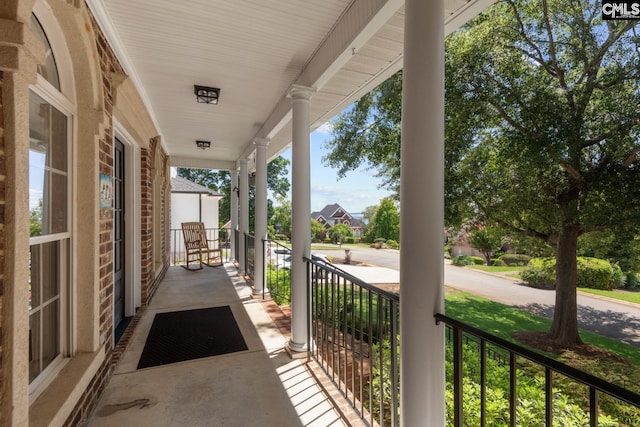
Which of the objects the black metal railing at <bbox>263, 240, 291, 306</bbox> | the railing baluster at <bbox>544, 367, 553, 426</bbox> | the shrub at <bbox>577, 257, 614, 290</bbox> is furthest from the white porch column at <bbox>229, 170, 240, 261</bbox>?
the shrub at <bbox>577, 257, 614, 290</bbox>

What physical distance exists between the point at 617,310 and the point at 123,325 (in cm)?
1217

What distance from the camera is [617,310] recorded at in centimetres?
898

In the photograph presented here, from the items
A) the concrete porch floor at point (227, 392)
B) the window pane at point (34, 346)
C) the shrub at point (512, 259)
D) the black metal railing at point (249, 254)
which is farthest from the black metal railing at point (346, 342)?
the shrub at point (512, 259)

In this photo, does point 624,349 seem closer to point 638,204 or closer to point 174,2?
point 638,204

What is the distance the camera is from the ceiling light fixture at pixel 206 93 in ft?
10.6

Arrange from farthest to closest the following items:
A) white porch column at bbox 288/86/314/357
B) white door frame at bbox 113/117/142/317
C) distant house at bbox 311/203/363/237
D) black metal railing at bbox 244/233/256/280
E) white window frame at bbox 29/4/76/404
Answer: distant house at bbox 311/203/363/237 → black metal railing at bbox 244/233/256/280 → white door frame at bbox 113/117/142/317 → white porch column at bbox 288/86/314/357 → white window frame at bbox 29/4/76/404

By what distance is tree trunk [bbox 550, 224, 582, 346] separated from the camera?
20.7 feet

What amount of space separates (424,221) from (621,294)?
1378cm

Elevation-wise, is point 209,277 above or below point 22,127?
below

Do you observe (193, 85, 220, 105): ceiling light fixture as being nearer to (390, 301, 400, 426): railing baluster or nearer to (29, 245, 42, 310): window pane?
(29, 245, 42, 310): window pane

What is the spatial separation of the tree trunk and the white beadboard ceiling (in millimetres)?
5746

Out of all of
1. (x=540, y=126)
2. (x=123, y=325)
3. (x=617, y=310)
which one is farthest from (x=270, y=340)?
(x=617, y=310)

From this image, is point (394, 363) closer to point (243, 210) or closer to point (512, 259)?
point (243, 210)

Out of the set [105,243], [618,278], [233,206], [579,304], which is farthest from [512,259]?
[105,243]
